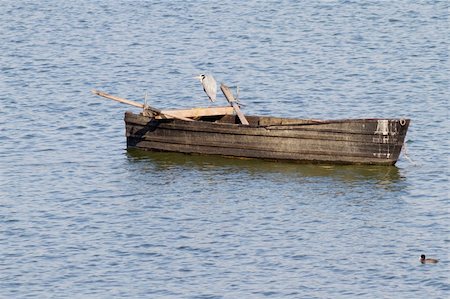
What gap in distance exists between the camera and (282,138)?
32125mm

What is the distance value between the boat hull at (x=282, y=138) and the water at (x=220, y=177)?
1.15ft

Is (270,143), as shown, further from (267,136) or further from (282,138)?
(282,138)

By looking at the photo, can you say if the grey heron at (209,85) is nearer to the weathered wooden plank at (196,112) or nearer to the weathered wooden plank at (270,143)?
the weathered wooden plank at (196,112)

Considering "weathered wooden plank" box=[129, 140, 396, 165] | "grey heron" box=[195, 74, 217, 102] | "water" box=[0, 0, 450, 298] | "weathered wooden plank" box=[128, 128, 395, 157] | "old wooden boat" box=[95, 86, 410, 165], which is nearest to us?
"water" box=[0, 0, 450, 298]

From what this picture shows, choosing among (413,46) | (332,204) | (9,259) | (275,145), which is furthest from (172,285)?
(413,46)

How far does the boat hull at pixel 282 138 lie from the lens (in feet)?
103

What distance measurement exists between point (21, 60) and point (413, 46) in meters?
14.9

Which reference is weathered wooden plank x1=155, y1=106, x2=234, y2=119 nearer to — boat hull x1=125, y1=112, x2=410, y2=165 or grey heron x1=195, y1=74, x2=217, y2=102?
boat hull x1=125, y1=112, x2=410, y2=165

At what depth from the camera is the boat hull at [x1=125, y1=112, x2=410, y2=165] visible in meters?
31.2

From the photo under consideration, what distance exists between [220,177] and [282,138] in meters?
1.91

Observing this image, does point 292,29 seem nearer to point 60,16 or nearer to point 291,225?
point 60,16

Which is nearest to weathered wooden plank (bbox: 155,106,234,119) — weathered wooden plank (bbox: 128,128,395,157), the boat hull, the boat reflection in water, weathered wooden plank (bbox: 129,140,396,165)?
the boat hull

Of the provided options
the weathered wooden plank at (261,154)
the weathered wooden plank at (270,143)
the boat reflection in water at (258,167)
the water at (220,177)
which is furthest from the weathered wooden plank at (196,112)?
the water at (220,177)

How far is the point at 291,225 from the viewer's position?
27812mm
